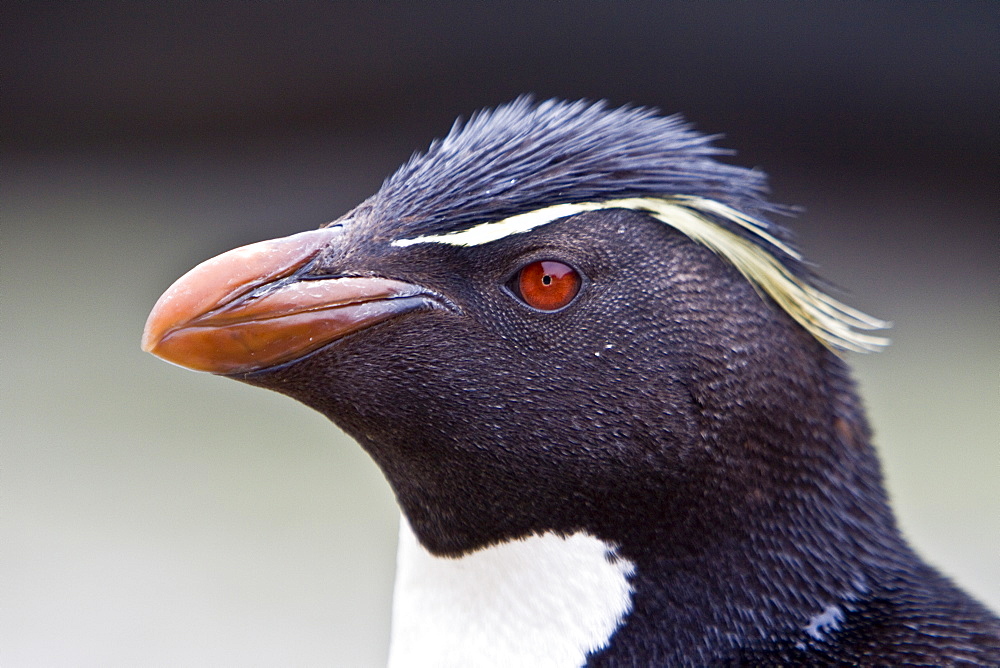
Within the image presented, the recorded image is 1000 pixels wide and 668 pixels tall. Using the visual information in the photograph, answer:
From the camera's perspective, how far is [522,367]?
1.20 meters

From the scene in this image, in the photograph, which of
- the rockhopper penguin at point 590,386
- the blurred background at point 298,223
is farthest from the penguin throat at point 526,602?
the blurred background at point 298,223

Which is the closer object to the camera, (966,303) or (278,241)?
(278,241)

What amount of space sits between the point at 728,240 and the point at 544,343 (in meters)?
0.26

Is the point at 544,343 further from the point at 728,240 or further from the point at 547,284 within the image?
the point at 728,240

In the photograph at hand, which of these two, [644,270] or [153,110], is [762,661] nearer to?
[644,270]

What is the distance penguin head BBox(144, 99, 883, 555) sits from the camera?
1185 millimetres

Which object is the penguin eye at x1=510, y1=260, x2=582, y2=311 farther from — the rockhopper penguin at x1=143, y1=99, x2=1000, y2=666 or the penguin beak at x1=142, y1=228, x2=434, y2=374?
the penguin beak at x1=142, y1=228, x2=434, y2=374

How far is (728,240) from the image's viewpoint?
1248mm

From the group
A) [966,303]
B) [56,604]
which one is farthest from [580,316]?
[966,303]

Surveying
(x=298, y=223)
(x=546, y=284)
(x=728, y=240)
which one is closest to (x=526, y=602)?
(x=546, y=284)

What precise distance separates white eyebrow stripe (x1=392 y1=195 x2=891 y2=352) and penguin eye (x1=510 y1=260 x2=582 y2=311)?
5 centimetres

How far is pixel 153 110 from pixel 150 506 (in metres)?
2.29

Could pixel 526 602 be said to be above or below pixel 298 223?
below

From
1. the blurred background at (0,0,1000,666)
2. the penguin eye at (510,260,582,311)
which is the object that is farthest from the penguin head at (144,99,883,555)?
the blurred background at (0,0,1000,666)
